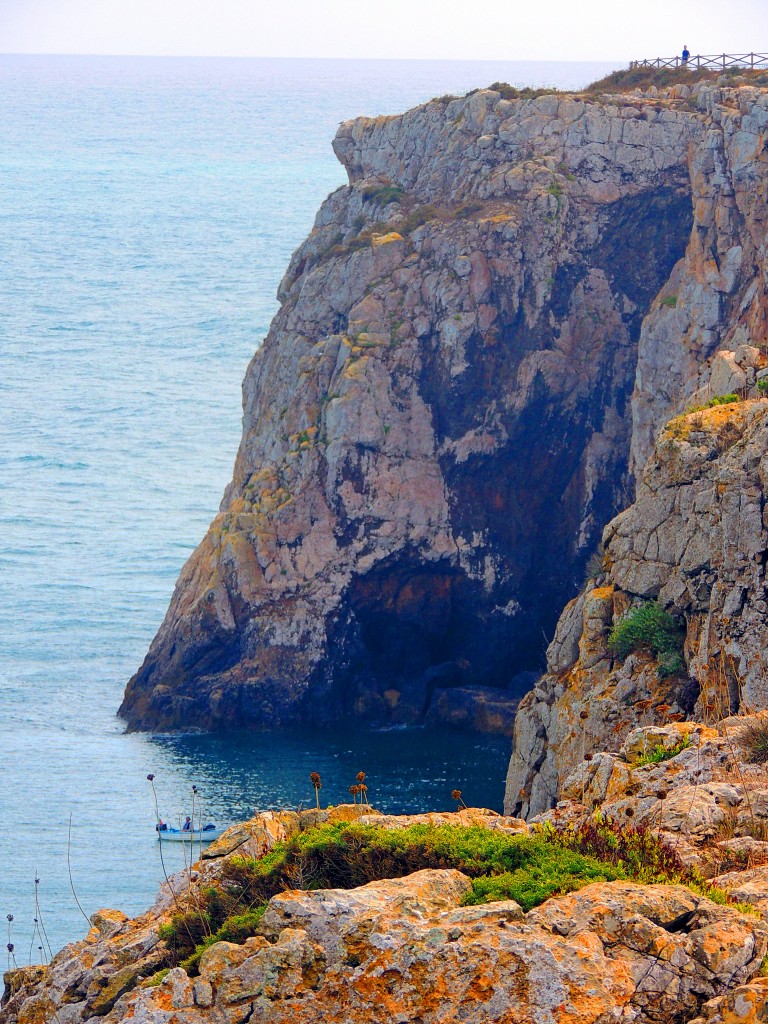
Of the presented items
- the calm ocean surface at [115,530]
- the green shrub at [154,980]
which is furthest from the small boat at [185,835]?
the green shrub at [154,980]

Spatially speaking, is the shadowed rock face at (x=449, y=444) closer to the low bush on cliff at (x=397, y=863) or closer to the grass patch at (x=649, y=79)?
the grass patch at (x=649, y=79)

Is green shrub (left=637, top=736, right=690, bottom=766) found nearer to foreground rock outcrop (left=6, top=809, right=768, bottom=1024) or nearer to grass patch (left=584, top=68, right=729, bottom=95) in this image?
foreground rock outcrop (left=6, top=809, right=768, bottom=1024)

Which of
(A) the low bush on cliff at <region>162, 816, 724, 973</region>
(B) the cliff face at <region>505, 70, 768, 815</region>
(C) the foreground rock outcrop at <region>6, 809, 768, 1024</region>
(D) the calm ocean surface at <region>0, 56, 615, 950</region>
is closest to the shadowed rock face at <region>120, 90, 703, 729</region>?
(D) the calm ocean surface at <region>0, 56, 615, 950</region>

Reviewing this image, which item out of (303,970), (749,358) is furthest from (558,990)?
(749,358)

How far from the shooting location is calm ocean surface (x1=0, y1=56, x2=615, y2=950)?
6231 cm

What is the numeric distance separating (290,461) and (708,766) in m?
54.2

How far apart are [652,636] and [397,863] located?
1974 cm

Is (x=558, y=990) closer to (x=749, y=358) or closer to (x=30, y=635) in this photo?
(x=749, y=358)

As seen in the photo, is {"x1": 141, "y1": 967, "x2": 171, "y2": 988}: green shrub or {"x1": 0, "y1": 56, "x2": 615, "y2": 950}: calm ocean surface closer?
{"x1": 141, "y1": 967, "x2": 171, "y2": 988}: green shrub

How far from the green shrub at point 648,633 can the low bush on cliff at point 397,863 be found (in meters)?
17.6

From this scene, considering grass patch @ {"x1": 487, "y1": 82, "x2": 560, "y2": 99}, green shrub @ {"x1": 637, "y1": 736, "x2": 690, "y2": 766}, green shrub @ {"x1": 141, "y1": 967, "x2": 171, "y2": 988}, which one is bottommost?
green shrub @ {"x1": 141, "y1": 967, "x2": 171, "y2": 988}

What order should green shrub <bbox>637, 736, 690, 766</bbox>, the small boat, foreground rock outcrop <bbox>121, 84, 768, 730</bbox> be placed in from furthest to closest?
foreground rock outcrop <bbox>121, 84, 768, 730</bbox>, the small boat, green shrub <bbox>637, 736, 690, 766</bbox>

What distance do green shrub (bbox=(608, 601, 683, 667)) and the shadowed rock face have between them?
3625 centimetres

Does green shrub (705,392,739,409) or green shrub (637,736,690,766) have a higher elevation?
green shrub (705,392,739,409)
